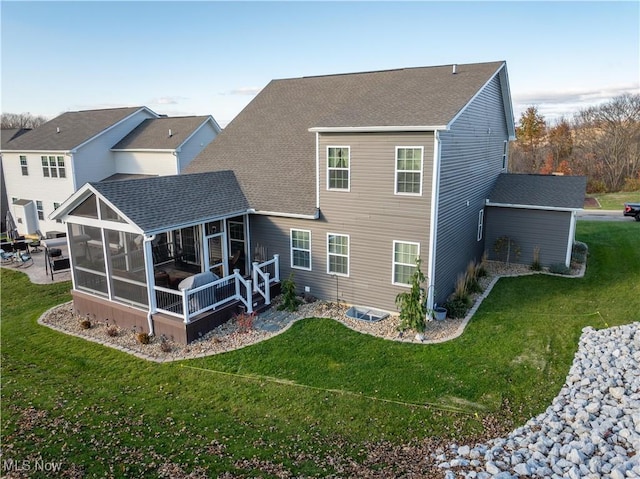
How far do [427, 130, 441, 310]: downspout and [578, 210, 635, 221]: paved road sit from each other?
2040cm

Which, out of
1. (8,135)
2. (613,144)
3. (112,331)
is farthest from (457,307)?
(613,144)

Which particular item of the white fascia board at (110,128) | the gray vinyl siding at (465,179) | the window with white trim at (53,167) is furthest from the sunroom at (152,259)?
the window with white trim at (53,167)

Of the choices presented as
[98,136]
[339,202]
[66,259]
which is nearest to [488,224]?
[339,202]

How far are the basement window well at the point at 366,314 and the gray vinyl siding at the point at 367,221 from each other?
0.68 ft

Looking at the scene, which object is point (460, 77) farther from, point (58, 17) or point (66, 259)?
point (66, 259)

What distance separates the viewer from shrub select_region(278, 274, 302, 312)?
44.7ft

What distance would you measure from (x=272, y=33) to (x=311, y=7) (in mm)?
2106

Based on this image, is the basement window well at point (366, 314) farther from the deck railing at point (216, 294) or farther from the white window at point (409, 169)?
the white window at point (409, 169)

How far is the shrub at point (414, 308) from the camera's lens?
11539mm

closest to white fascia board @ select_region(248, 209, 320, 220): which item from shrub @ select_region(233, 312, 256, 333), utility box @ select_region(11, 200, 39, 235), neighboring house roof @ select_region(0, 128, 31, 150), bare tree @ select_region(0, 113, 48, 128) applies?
shrub @ select_region(233, 312, 256, 333)

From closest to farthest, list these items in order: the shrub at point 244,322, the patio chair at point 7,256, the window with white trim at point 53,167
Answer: the shrub at point 244,322
the patio chair at point 7,256
the window with white trim at point 53,167

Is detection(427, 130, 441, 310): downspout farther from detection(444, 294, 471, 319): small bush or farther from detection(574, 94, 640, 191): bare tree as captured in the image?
detection(574, 94, 640, 191): bare tree

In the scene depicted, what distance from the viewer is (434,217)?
39.5 feet

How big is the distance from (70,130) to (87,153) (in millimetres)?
3428
